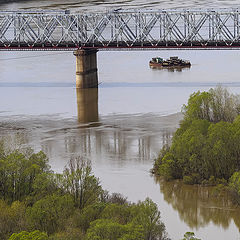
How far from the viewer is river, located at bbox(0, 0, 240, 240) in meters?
40.9

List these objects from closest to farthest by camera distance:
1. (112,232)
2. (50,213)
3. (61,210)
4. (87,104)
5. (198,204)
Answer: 1. (112,232)
2. (50,213)
3. (61,210)
4. (198,204)
5. (87,104)

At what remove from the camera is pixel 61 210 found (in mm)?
33406

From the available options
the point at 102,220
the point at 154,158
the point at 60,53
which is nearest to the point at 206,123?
the point at 154,158

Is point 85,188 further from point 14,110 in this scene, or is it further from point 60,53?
point 60,53

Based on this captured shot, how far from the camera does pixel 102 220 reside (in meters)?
31.0

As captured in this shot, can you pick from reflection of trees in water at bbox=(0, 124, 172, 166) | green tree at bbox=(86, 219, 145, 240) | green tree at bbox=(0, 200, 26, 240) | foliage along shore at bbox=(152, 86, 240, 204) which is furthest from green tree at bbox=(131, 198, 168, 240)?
reflection of trees in water at bbox=(0, 124, 172, 166)

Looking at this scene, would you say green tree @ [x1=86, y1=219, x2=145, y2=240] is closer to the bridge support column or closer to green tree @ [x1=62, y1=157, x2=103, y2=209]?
green tree @ [x1=62, y1=157, x2=103, y2=209]

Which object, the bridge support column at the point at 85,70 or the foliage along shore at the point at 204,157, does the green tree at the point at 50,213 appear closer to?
the foliage along shore at the point at 204,157

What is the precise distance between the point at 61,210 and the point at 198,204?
30.8ft

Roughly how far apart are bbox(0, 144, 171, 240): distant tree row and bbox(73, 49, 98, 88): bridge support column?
1627 inches

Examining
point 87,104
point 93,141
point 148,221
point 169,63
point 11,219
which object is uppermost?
point 169,63

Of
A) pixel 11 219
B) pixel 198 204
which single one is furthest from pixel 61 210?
pixel 198 204

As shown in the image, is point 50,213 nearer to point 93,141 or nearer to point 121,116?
point 93,141

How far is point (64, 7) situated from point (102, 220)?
122161 millimetres
